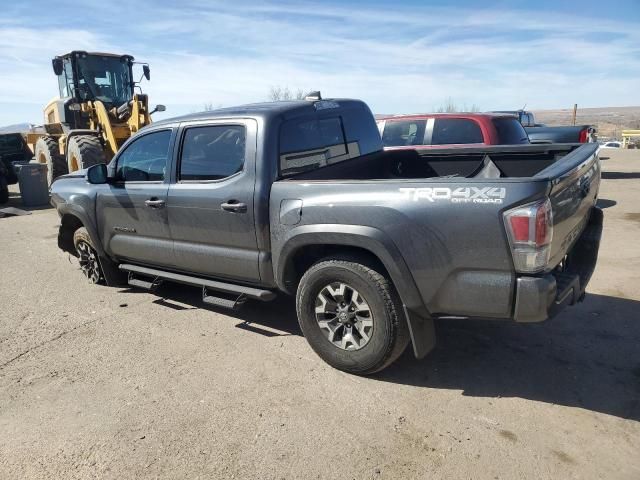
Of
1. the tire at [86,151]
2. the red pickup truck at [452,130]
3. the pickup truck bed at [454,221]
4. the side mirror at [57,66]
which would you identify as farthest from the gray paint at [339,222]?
the side mirror at [57,66]

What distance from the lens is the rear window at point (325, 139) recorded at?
409cm

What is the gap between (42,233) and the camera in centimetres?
959

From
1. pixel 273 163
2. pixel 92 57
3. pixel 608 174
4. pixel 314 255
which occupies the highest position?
pixel 92 57

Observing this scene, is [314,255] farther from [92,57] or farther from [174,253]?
[92,57]

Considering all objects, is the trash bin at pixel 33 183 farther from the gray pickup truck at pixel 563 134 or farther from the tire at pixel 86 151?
the gray pickup truck at pixel 563 134

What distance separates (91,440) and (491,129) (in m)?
6.78

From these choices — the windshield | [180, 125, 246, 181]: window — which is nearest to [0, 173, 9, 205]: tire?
the windshield

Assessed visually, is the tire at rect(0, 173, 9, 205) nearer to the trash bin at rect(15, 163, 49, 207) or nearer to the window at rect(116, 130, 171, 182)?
the trash bin at rect(15, 163, 49, 207)

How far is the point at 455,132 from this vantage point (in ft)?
26.6

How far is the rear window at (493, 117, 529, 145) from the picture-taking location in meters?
7.88

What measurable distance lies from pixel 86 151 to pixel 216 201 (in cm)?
808

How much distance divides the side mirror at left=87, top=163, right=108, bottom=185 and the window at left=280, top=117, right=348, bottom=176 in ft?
7.14

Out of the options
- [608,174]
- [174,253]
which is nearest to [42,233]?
[174,253]

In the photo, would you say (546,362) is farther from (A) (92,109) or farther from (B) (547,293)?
(A) (92,109)
